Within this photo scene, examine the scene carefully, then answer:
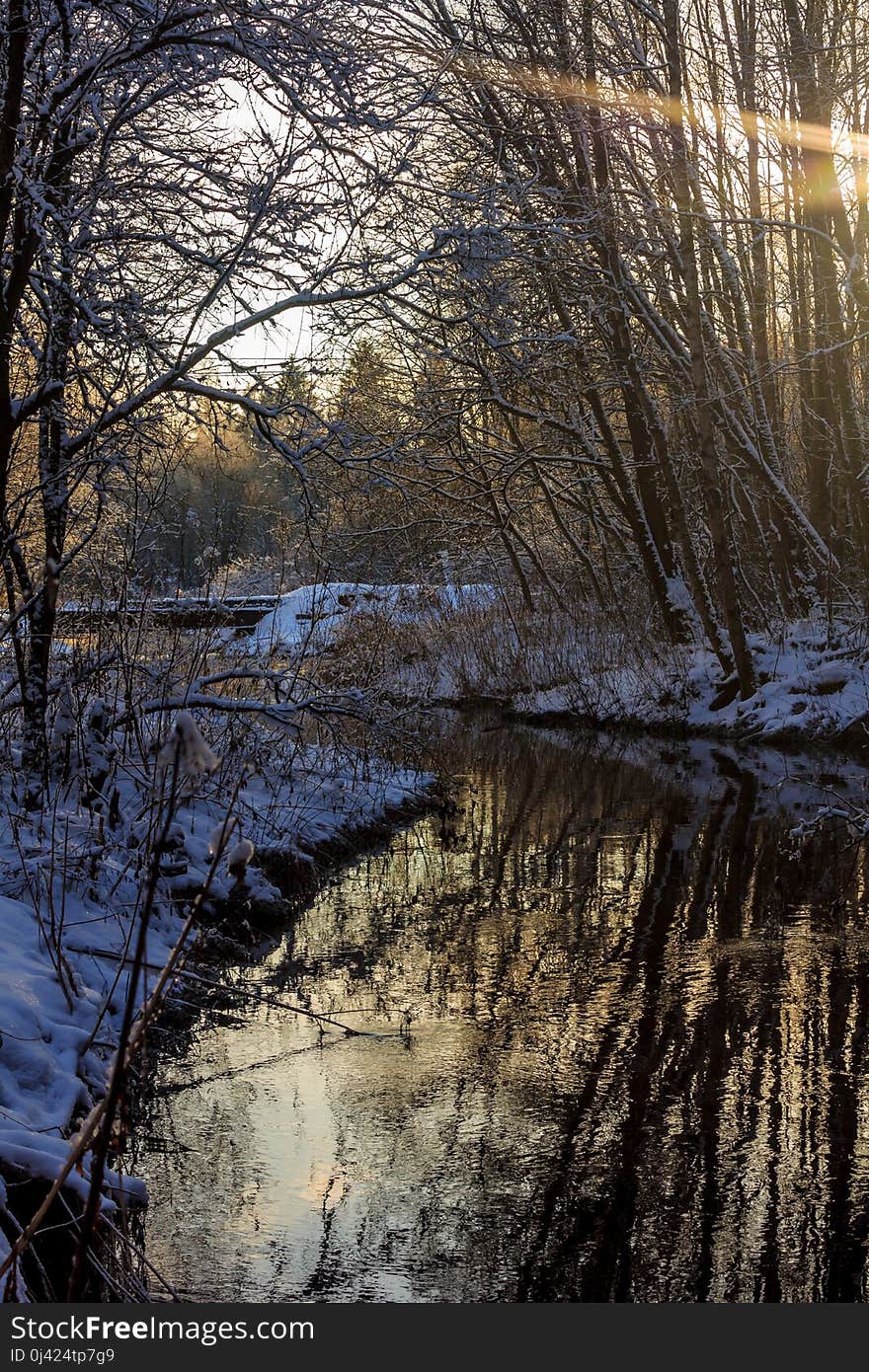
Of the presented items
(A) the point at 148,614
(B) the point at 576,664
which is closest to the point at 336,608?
(A) the point at 148,614

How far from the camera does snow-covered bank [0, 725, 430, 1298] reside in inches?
159

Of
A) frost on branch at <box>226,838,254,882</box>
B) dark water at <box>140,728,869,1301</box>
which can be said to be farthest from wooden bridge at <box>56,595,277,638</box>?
frost on branch at <box>226,838,254,882</box>

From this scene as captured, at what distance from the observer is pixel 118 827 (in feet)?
26.2

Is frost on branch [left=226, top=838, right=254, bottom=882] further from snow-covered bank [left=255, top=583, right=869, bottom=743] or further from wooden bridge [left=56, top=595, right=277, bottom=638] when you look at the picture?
snow-covered bank [left=255, top=583, right=869, bottom=743]

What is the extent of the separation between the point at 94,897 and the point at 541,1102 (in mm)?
2729

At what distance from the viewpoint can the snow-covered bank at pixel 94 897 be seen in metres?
4.05

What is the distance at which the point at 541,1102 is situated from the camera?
5.54 meters

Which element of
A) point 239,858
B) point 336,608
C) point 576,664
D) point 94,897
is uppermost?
point 336,608

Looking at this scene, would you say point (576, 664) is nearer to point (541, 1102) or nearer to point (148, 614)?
point (148, 614)

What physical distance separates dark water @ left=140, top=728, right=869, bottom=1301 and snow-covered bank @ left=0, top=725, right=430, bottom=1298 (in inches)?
17.0

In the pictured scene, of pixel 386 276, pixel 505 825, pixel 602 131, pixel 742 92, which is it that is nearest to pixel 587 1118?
pixel 386 276

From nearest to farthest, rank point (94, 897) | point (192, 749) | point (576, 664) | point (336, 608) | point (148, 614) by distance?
point (192, 749)
point (94, 897)
point (148, 614)
point (336, 608)
point (576, 664)

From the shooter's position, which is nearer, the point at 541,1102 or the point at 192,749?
the point at 192,749

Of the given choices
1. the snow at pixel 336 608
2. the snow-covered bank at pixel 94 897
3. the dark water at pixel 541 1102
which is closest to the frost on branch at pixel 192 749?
the snow-covered bank at pixel 94 897
